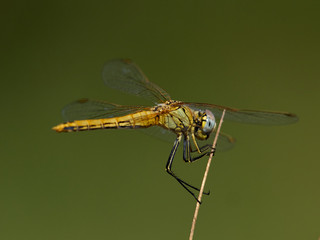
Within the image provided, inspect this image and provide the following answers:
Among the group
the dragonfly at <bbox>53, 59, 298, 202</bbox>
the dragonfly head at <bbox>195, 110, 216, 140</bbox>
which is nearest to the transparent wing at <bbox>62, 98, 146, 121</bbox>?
the dragonfly at <bbox>53, 59, 298, 202</bbox>

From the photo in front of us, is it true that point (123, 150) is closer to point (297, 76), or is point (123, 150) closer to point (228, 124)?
point (228, 124)

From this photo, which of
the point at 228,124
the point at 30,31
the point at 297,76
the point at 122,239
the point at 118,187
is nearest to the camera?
the point at 122,239

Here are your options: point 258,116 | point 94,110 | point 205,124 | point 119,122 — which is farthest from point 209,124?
point 94,110

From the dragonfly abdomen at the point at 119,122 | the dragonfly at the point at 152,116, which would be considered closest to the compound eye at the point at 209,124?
the dragonfly at the point at 152,116

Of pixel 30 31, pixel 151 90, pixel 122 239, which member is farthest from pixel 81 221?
pixel 30 31

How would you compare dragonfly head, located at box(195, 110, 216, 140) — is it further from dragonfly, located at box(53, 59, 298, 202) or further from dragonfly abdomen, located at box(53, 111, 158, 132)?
dragonfly abdomen, located at box(53, 111, 158, 132)

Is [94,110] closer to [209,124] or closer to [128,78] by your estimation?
[128,78]
